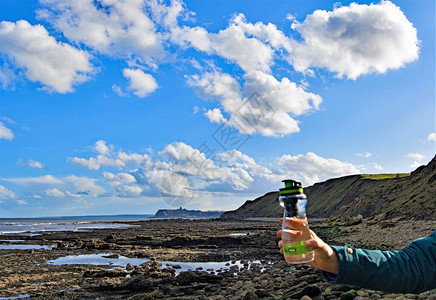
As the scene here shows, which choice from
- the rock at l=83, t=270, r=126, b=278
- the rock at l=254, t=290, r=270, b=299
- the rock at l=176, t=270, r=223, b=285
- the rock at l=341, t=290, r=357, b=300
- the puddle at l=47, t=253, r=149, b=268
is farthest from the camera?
the puddle at l=47, t=253, r=149, b=268

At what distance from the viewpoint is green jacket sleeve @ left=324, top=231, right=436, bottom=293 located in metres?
2.34

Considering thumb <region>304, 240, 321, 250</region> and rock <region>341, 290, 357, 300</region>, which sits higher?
thumb <region>304, 240, 321, 250</region>

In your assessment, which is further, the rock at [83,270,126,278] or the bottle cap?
the rock at [83,270,126,278]

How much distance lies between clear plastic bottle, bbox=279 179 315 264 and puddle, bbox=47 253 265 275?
14961 millimetres

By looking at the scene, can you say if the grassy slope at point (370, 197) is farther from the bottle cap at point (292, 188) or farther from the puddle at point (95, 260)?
the bottle cap at point (292, 188)

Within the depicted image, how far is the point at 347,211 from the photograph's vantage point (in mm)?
59312

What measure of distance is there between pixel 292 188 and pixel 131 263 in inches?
759

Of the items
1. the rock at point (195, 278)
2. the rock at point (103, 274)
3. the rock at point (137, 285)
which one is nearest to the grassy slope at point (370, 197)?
the rock at point (195, 278)

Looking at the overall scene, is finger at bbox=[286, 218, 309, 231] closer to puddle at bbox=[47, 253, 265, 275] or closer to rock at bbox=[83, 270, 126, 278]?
rock at bbox=[83, 270, 126, 278]

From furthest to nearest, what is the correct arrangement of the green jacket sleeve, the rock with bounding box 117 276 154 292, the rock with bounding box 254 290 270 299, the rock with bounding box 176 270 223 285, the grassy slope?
the grassy slope
the rock with bounding box 176 270 223 285
the rock with bounding box 117 276 154 292
the rock with bounding box 254 290 270 299
the green jacket sleeve

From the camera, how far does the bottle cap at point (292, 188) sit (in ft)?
8.32

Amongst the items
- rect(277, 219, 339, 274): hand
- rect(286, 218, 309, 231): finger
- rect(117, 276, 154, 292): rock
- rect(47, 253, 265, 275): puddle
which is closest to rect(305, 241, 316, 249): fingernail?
rect(277, 219, 339, 274): hand

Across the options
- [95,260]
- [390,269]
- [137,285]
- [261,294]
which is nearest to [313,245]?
[390,269]

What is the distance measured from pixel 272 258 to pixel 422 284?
63.1 ft
